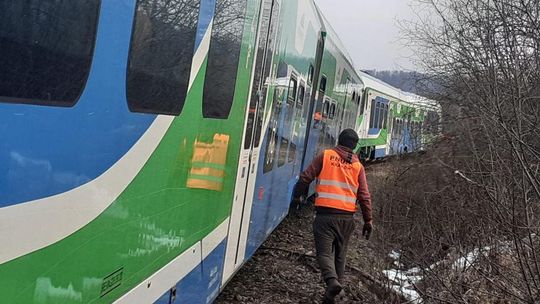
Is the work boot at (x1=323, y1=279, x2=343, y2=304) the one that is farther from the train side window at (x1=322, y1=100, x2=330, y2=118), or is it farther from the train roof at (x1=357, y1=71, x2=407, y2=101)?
the train roof at (x1=357, y1=71, x2=407, y2=101)

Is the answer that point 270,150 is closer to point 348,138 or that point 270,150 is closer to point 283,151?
point 348,138

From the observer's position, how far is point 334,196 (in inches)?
238

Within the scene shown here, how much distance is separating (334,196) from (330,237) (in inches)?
18.8

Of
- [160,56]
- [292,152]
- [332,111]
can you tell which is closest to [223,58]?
[160,56]

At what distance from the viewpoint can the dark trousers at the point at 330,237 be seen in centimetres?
611

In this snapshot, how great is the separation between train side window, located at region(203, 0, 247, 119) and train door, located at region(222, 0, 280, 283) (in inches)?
24.5

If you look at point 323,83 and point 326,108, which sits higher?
point 323,83

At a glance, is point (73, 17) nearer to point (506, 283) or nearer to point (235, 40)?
point (235, 40)

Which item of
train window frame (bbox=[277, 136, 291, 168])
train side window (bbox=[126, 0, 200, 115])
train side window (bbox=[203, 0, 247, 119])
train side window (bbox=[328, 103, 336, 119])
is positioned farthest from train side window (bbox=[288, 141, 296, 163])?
train side window (bbox=[126, 0, 200, 115])

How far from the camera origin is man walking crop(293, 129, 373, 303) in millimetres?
6008

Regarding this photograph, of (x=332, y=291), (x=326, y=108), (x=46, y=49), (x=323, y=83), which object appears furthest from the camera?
(x=326, y=108)

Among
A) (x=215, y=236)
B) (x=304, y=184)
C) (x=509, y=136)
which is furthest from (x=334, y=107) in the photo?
(x=215, y=236)

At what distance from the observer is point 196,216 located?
359 cm

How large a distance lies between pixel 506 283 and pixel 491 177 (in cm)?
108
